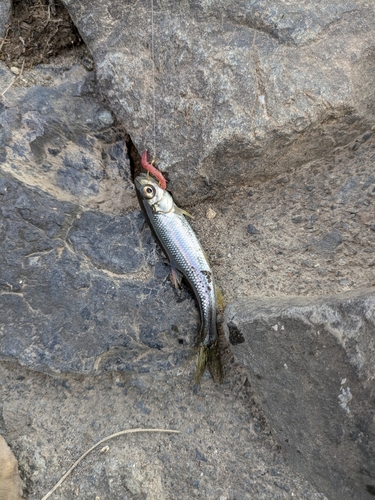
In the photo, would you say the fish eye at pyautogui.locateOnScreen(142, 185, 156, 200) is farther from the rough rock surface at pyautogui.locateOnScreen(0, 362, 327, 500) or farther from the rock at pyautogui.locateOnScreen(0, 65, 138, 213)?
the rough rock surface at pyautogui.locateOnScreen(0, 362, 327, 500)

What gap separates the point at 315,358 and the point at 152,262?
1196 mm

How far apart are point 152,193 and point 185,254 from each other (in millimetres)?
456

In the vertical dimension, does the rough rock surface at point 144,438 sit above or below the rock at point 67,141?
below

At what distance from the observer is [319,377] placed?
220 centimetres

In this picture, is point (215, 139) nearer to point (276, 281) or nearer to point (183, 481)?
point (276, 281)

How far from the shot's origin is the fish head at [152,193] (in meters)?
2.68

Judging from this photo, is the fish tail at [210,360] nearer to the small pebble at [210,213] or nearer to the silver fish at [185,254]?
the silver fish at [185,254]

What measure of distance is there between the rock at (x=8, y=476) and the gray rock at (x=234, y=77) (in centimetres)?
207

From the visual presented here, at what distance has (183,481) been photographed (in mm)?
2668

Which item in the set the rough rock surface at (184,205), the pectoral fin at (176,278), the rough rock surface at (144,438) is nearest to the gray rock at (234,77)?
the rough rock surface at (184,205)

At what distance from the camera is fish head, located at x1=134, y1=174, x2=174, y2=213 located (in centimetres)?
268

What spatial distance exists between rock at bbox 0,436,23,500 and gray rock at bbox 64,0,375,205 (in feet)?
6.78

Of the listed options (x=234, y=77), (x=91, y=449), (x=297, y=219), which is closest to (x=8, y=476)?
(x=91, y=449)

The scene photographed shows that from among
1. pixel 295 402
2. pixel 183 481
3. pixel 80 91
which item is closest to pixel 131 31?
pixel 80 91
